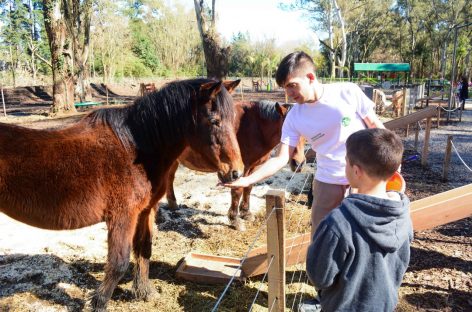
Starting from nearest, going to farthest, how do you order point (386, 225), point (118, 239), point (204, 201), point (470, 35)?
1. point (386, 225)
2. point (118, 239)
3. point (204, 201)
4. point (470, 35)

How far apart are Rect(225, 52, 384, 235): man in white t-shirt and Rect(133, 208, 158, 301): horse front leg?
1538mm

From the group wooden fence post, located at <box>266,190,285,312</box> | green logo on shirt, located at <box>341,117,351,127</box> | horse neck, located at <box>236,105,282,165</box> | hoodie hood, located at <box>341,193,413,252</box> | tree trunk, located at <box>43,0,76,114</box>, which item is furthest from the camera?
tree trunk, located at <box>43,0,76,114</box>

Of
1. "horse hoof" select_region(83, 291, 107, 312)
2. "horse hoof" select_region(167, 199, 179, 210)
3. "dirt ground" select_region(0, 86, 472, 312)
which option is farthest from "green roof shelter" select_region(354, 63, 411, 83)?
"horse hoof" select_region(83, 291, 107, 312)

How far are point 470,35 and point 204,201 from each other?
52.0 m

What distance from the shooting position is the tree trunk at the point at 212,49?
1185 centimetres

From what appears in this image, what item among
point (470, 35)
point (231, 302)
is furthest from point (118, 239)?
point (470, 35)

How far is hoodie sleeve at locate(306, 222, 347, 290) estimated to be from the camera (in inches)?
51.4

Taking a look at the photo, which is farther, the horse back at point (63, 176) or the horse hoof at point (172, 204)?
the horse hoof at point (172, 204)

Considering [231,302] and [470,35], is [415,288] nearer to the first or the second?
[231,302]

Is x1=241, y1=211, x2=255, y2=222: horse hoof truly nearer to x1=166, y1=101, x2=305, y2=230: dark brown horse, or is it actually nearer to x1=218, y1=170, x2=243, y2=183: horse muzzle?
x1=166, y1=101, x2=305, y2=230: dark brown horse

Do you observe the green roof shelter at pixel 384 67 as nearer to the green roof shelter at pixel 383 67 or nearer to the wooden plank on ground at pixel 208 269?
the green roof shelter at pixel 383 67

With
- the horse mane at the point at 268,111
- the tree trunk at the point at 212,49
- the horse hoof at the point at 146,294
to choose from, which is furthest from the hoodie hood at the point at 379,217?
the tree trunk at the point at 212,49

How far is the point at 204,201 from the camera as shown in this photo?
5.86 meters

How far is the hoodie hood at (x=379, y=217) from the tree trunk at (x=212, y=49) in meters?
10.9
